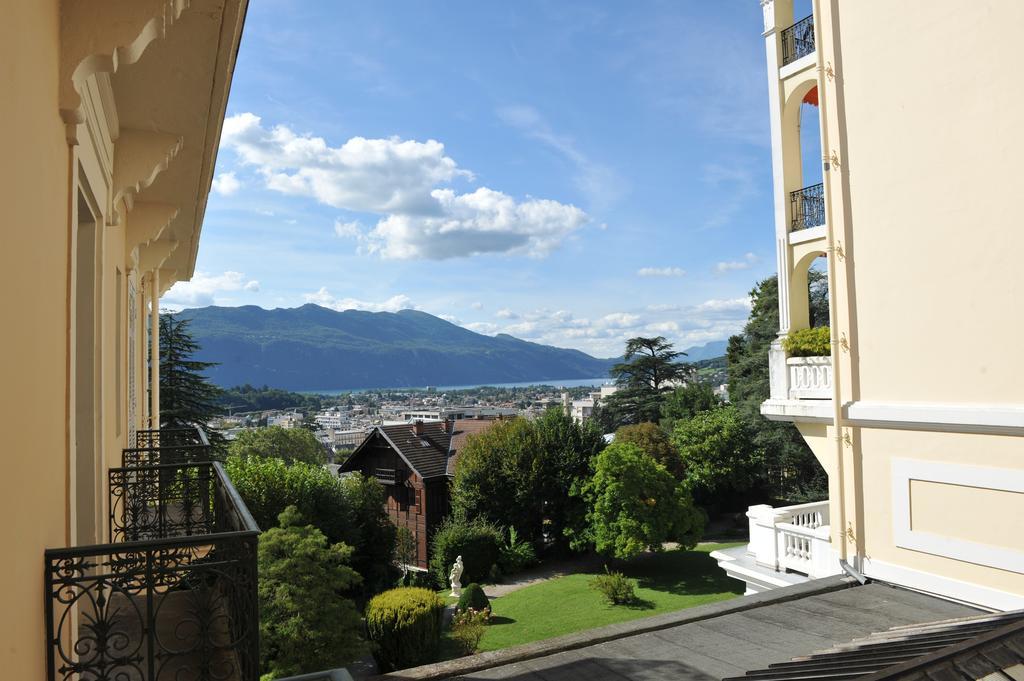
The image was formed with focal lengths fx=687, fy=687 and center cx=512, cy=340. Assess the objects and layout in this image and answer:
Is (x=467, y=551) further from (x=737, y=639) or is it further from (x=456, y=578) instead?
(x=737, y=639)

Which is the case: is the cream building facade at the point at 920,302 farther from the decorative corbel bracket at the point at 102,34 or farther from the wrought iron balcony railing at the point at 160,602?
the decorative corbel bracket at the point at 102,34

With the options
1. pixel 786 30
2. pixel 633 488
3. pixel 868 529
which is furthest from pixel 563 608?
pixel 786 30

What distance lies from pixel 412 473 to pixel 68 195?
2834 centimetres

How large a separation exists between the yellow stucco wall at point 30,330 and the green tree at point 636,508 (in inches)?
880

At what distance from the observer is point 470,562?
2561cm

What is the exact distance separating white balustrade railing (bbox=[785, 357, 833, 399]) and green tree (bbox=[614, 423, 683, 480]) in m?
22.8

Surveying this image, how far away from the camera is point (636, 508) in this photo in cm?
2428

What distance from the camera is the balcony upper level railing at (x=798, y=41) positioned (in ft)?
34.8

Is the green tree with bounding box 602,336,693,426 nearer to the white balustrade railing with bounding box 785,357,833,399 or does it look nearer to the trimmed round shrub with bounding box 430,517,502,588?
the trimmed round shrub with bounding box 430,517,502,588

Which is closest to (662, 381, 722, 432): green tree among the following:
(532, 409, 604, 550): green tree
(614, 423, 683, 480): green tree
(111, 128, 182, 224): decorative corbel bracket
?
(614, 423, 683, 480): green tree

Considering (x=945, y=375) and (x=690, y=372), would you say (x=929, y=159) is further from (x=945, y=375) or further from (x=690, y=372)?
(x=690, y=372)

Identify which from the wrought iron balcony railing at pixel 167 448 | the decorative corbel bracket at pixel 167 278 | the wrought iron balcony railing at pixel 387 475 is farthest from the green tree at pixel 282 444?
the wrought iron balcony railing at pixel 167 448

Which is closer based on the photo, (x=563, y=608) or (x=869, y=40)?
(x=869, y=40)

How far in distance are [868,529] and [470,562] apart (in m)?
18.8
